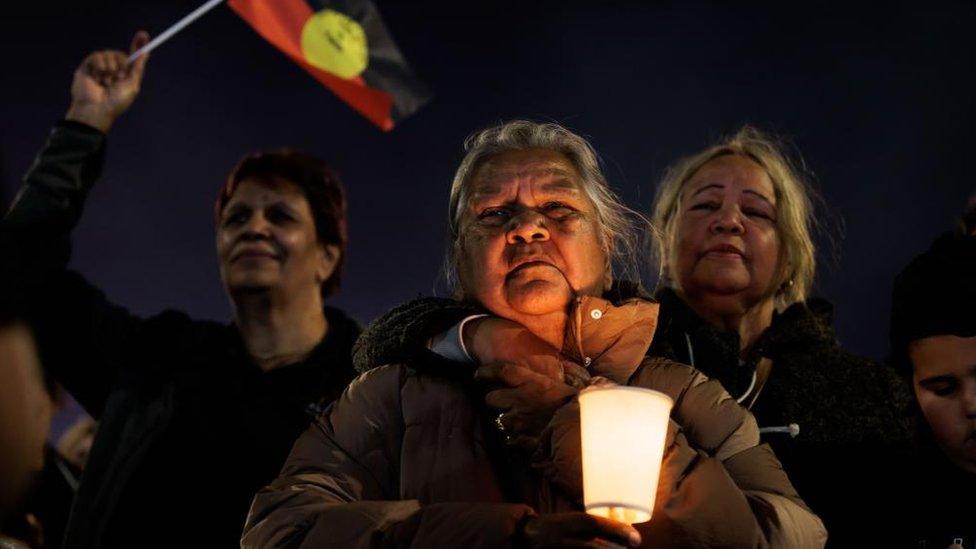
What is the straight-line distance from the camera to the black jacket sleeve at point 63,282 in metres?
4.94

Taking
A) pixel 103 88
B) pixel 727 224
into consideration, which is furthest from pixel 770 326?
pixel 103 88

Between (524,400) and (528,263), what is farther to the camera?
(528,263)

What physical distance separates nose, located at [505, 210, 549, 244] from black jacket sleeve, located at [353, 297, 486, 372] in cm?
26

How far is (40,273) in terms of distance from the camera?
4914 mm

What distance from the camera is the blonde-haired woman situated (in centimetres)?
414

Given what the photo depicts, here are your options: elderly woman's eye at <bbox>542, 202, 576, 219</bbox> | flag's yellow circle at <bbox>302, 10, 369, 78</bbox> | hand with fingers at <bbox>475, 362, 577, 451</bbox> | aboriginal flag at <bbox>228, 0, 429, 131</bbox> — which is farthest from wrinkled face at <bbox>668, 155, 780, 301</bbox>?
flag's yellow circle at <bbox>302, 10, 369, 78</bbox>

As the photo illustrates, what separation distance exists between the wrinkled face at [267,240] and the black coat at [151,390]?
25 cm

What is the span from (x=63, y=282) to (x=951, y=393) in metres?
3.92

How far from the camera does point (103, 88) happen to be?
5.66 m

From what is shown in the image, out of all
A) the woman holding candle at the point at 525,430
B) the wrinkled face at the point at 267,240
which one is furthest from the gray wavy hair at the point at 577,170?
the wrinkled face at the point at 267,240

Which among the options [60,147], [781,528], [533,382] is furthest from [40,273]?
[781,528]

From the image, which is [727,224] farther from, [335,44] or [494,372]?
[335,44]

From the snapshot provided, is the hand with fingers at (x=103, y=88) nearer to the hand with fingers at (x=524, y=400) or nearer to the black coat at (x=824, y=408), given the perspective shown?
the black coat at (x=824, y=408)

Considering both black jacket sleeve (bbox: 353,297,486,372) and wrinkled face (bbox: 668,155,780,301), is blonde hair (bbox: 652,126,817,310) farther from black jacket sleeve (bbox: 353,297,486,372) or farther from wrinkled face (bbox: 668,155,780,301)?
black jacket sleeve (bbox: 353,297,486,372)
